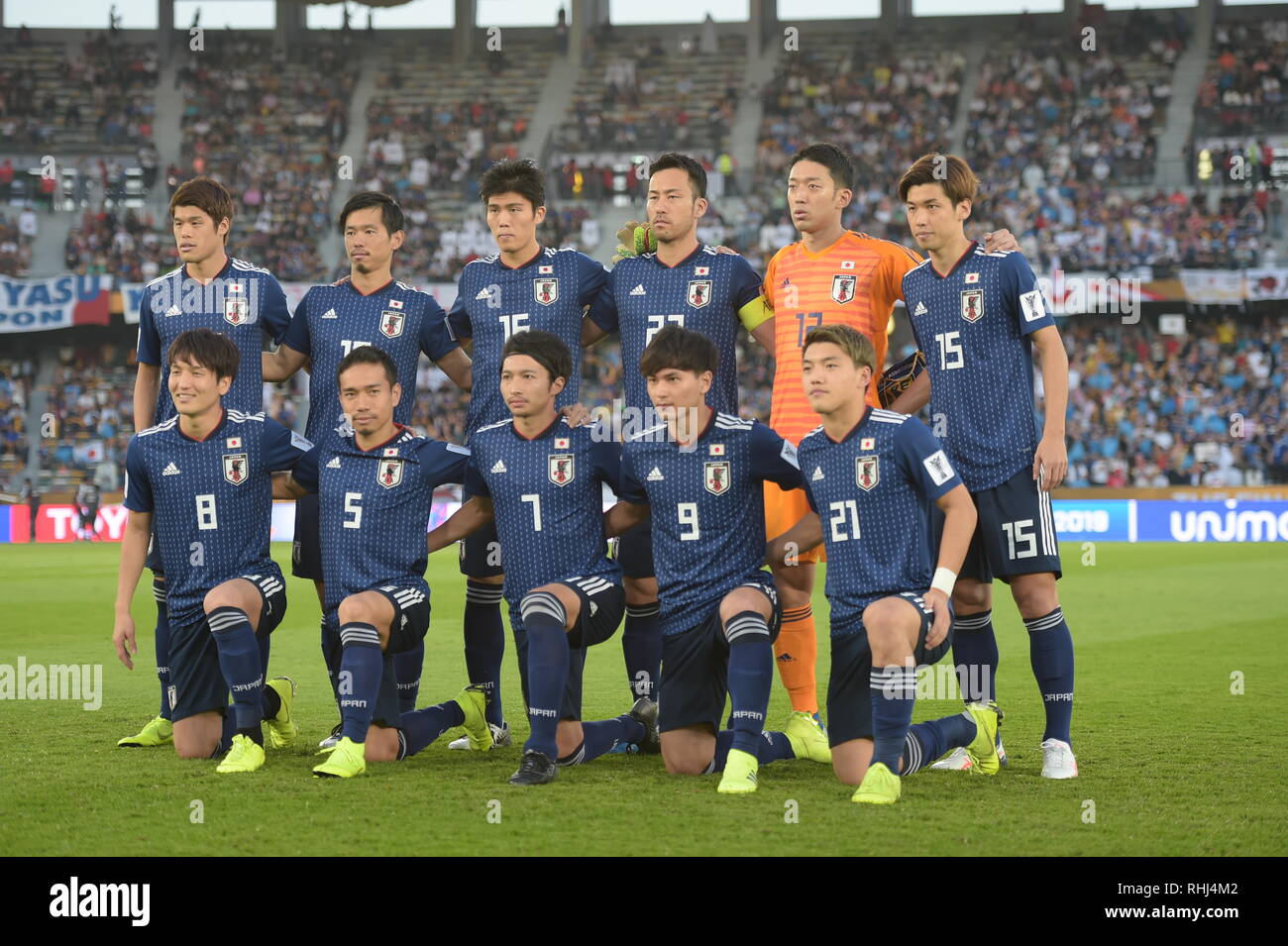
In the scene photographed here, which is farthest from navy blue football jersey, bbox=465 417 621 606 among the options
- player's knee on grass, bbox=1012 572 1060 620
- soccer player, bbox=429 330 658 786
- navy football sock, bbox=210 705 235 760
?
player's knee on grass, bbox=1012 572 1060 620

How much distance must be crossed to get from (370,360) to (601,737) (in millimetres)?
1653

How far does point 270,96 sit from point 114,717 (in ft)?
88.0

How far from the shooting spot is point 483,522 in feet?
17.9

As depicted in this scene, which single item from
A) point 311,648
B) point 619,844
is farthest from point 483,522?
point 311,648

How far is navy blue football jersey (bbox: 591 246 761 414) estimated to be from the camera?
5.71 m

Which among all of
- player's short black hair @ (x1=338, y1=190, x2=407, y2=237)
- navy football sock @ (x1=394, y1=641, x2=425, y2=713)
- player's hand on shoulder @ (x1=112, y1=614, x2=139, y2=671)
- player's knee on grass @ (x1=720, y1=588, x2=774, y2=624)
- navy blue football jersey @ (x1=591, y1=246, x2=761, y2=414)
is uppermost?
player's short black hair @ (x1=338, y1=190, x2=407, y2=237)

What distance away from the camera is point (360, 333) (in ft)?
19.3

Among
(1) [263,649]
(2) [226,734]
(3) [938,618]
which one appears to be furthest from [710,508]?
(2) [226,734]

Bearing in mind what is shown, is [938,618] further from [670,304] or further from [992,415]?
[670,304]

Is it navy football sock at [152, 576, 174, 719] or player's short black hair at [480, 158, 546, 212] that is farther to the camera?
navy football sock at [152, 576, 174, 719]

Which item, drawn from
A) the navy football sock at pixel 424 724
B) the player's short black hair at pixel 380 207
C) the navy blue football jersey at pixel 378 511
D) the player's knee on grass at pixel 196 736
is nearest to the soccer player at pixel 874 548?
the navy blue football jersey at pixel 378 511

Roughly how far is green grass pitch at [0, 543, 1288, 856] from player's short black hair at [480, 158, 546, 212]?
87.9 inches

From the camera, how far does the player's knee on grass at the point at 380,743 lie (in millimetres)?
5305

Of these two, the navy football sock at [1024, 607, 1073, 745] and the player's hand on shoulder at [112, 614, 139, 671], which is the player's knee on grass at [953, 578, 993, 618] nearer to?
the navy football sock at [1024, 607, 1073, 745]
